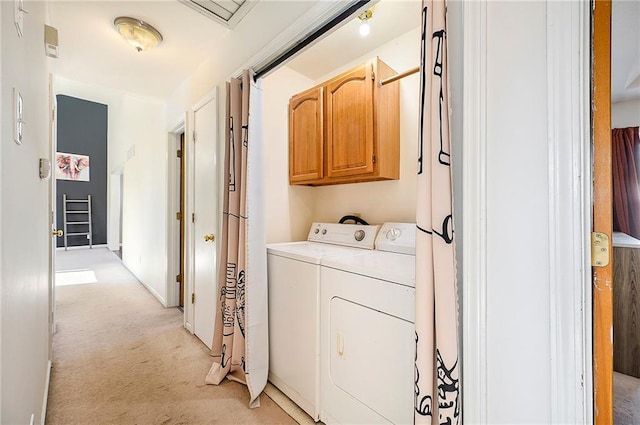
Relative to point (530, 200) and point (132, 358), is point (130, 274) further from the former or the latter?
point (530, 200)

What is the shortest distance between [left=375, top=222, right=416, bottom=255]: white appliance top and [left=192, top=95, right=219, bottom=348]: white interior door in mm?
1360

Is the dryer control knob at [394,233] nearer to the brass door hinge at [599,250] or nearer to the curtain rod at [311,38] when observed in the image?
the brass door hinge at [599,250]

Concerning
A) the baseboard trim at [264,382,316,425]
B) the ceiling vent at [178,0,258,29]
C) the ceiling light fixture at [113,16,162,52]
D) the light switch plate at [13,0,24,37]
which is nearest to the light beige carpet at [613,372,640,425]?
the baseboard trim at [264,382,316,425]

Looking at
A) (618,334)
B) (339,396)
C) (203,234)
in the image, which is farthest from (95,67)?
(618,334)

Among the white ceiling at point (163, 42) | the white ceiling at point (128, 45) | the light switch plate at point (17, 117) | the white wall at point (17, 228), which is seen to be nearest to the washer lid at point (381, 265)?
the white wall at point (17, 228)

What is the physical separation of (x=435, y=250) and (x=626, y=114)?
26.6 inches

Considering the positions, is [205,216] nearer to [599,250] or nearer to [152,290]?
[152,290]

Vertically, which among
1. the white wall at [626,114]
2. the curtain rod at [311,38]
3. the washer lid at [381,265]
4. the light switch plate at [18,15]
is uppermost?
the curtain rod at [311,38]

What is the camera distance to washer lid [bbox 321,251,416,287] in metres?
1.16

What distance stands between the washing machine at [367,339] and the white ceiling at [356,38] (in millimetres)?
1486

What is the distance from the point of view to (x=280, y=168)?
7.82 feet

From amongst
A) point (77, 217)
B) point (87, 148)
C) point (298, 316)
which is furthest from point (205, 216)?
point (77, 217)

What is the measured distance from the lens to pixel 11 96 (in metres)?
0.79

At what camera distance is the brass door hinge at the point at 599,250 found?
702 mm
